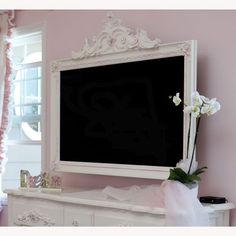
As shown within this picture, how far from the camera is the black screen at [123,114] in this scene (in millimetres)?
2666

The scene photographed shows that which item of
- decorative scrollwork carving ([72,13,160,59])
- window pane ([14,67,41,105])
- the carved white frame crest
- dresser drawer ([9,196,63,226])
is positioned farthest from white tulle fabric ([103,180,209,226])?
window pane ([14,67,41,105])

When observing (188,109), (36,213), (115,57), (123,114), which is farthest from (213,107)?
(36,213)

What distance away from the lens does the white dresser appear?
7.97 ft

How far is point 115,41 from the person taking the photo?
303 cm

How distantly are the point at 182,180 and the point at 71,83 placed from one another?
1.23 m

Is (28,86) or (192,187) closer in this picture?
(192,187)

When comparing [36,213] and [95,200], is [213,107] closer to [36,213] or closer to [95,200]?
[95,200]

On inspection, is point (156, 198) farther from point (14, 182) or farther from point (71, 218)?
point (14, 182)

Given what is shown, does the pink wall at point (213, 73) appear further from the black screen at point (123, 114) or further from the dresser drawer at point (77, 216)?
Answer: the dresser drawer at point (77, 216)

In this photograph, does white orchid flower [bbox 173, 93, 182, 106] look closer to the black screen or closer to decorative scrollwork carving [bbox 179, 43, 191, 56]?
the black screen

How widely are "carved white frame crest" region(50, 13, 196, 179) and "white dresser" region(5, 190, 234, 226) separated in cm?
22

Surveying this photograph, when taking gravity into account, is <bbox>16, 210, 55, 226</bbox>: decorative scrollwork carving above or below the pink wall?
below

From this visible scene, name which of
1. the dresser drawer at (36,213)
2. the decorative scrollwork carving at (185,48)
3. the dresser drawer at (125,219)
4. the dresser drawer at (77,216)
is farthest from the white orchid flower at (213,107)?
the dresser drawer at (36,213)

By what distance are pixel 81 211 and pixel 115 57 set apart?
99 cm
